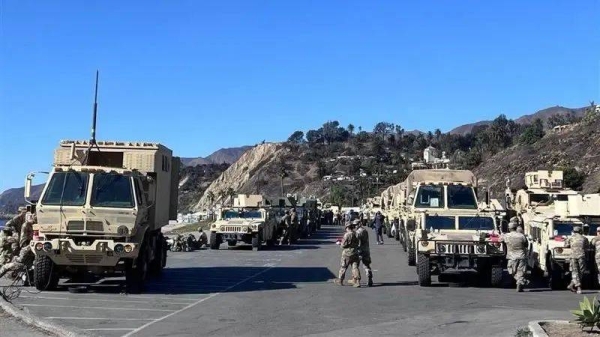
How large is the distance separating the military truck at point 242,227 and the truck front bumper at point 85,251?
16576mm

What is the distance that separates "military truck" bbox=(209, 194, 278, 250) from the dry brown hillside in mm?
21321

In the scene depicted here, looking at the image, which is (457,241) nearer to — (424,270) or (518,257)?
(424,270)

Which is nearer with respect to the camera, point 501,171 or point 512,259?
point 512,259

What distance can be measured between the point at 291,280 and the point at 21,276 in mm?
6379

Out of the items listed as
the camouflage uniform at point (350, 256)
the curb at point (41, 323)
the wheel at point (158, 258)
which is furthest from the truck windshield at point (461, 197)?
the curb at point (41, 323)

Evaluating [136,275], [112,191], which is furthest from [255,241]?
[112,191]

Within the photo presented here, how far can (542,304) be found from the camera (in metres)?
15.0

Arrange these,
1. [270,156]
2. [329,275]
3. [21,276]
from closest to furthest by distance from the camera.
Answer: [21,276]
[329,275]
[270,156]

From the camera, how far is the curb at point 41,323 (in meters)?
10.4

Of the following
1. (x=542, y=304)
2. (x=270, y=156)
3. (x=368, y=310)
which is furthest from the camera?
(x=270, y=156)

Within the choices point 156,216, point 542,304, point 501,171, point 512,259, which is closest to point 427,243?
point 512,259

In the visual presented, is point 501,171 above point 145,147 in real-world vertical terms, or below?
above

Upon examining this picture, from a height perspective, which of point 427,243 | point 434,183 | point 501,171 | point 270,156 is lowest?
point 427,243

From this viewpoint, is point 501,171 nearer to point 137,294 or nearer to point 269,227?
point 269,227
